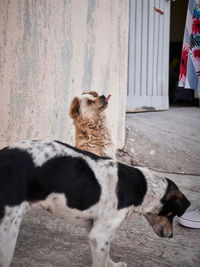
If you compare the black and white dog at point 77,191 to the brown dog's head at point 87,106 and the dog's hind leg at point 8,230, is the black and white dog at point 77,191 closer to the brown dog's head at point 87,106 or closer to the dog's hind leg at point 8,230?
the dog's hind leg at point 8,230

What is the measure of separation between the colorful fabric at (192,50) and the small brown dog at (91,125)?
860mm

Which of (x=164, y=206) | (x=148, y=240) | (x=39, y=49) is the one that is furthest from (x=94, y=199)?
(x=39, y=49)

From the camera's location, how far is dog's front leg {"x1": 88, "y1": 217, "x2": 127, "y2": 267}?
5.64 feet

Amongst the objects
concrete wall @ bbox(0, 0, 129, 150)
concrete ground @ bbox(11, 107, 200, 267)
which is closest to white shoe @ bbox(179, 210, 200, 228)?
concrete ground @ bbox(11, 107, 200, 267)

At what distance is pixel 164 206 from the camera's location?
1938 mm

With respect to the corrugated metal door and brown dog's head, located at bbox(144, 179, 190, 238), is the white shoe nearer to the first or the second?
brown dog's head, located at bbox(144, 179, 190, 238)

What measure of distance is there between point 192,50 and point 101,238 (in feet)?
6.84

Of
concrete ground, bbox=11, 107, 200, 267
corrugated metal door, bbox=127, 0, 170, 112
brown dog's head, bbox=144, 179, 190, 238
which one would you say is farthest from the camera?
corrugated metal door, bbox=127, 0, 170, 112

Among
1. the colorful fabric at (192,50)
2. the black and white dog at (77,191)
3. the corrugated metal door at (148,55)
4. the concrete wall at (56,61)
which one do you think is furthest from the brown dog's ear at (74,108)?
the corrugated metal door at (148,55)

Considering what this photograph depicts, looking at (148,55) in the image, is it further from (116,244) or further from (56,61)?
(116,244)

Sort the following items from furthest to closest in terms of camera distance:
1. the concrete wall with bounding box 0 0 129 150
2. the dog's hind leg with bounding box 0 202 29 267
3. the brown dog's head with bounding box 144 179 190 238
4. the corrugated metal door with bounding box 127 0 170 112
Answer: the corrugated metal door with bounding box 127 0 170 112 → the concrete wall with bounding box 0 0 129 150 → the brown dog's head with bounding box 144 179 190 238 → the dog's hind leg with bounding box 0 202 29 267

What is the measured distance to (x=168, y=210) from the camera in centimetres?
195

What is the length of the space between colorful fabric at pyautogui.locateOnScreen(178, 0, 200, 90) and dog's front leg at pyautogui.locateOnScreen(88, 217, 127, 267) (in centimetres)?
189

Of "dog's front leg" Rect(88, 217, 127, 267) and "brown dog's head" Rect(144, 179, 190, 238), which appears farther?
"brown dog's head" Rect(144, 179, 190, 238)
